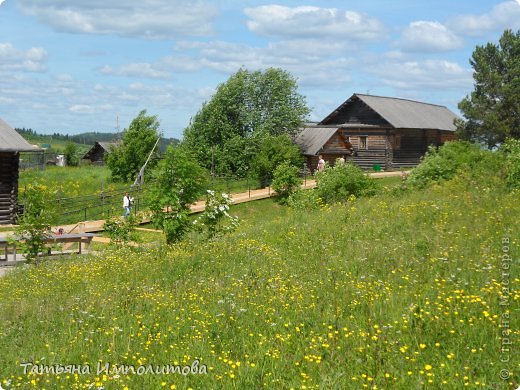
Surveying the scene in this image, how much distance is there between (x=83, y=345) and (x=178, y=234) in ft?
26.4

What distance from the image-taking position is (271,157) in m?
40.6

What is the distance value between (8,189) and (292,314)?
24113mm

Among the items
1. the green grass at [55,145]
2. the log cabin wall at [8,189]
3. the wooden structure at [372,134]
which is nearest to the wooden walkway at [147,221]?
the log cabin wall at [8,189]

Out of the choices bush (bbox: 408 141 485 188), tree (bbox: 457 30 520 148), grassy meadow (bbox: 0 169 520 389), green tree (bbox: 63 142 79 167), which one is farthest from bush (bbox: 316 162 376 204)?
green tree (bbox: 63 142 79 167)

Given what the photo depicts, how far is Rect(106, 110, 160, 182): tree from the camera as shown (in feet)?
157

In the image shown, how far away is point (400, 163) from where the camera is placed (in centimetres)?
4953

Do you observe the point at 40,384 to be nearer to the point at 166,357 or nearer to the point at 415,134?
the point at 166,357

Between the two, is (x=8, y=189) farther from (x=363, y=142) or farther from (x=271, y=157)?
(x=363, y=142)

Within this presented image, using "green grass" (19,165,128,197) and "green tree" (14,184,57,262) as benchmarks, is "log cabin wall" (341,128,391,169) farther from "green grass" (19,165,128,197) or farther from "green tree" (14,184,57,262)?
"green tree" (14,184,57,262)

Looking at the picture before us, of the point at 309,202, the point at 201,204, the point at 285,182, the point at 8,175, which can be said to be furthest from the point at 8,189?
the point at 285,182

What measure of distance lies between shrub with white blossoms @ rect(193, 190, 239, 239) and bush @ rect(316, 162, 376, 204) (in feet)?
35.0

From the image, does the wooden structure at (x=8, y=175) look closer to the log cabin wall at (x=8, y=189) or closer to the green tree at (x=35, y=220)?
the log cabin wall at (x=8, y=189)

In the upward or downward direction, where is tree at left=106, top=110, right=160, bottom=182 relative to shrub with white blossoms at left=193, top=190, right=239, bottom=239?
upward

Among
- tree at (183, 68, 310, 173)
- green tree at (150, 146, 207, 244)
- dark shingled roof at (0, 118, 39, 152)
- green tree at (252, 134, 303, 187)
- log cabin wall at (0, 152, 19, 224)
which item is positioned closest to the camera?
green tree at (150, 146, 207, 244)
